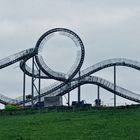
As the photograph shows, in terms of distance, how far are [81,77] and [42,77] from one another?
17.9ft

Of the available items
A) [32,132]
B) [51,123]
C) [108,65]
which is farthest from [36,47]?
[32,132]

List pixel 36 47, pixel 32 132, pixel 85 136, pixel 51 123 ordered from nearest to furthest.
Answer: pixel 85 136
pixel 32 132
pixel 51 123
pixel 36 47

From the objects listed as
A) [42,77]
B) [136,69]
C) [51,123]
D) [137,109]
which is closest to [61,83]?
[42,77]

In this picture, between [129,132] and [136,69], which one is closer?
[129,132]

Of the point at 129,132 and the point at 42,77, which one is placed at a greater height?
the point at 42,77

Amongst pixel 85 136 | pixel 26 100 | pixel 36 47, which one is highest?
pixel 36 47

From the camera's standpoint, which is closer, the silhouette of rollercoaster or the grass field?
the grass field

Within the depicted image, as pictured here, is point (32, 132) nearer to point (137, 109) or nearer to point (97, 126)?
point (97, 126)

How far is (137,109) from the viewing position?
5141 cm

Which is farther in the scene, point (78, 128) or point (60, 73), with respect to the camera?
point (60, 73)

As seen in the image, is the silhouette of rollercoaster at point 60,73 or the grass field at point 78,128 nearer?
the grass field at point 78,128

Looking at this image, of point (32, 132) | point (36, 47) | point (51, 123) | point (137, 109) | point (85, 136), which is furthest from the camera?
point (36, 47)

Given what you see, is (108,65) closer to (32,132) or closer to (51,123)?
(51,123)

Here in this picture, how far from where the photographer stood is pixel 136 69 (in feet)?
300
